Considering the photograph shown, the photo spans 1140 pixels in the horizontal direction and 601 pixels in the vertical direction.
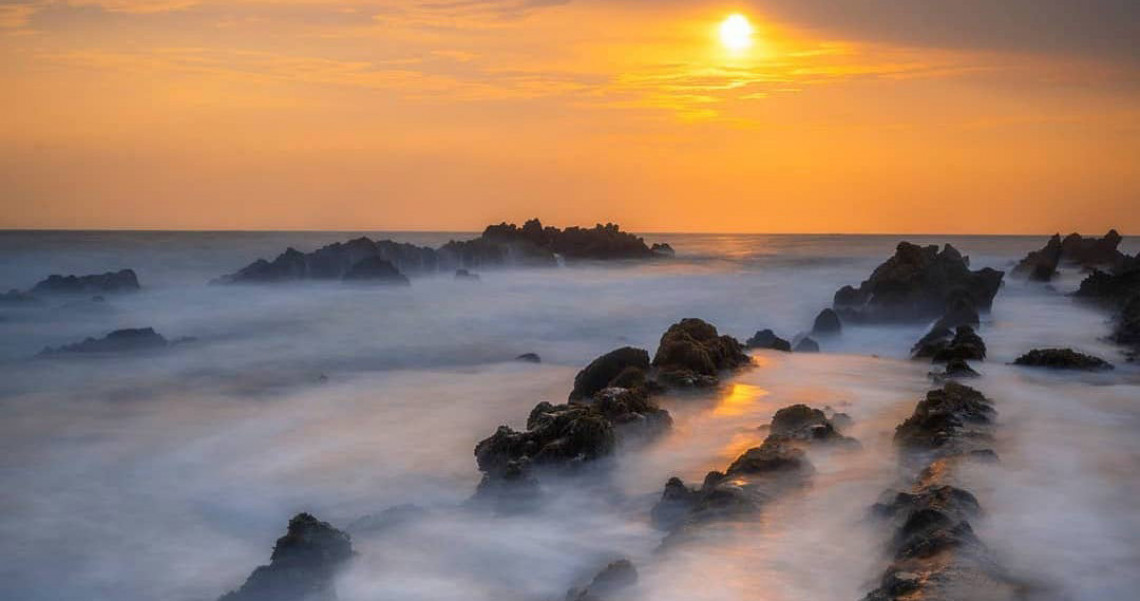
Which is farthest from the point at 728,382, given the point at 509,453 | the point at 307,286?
the point at 307,286

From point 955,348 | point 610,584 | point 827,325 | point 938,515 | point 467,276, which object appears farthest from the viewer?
point 467,276

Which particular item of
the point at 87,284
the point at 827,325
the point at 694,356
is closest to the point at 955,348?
the point at 694,356

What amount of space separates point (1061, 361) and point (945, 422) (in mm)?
5760

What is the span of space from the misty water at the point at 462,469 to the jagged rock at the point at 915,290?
1.85ft

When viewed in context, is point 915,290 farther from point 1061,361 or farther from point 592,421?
point 592,421

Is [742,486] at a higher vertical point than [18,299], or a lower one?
higher

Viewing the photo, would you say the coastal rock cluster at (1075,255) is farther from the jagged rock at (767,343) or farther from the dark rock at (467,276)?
the jagged rock at (767,343)

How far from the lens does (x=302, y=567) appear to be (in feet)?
24.3

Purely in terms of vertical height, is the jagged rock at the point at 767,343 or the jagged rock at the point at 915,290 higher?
the jagged rock at the point at 915,290

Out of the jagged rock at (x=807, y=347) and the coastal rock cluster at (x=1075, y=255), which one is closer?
the jagged rock at (x=807, y=347)

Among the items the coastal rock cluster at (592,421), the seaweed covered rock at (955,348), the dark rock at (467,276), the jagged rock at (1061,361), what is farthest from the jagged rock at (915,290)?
the dark rock at (467,276)

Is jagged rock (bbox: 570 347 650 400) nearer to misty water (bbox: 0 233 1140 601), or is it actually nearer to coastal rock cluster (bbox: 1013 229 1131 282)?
misty water (bbox: 0 233 1140 601)

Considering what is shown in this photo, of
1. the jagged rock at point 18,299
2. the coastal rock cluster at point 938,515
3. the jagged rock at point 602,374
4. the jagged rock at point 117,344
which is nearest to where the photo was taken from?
the coastal rock cluster at point 938,515

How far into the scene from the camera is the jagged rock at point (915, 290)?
2153 cm
